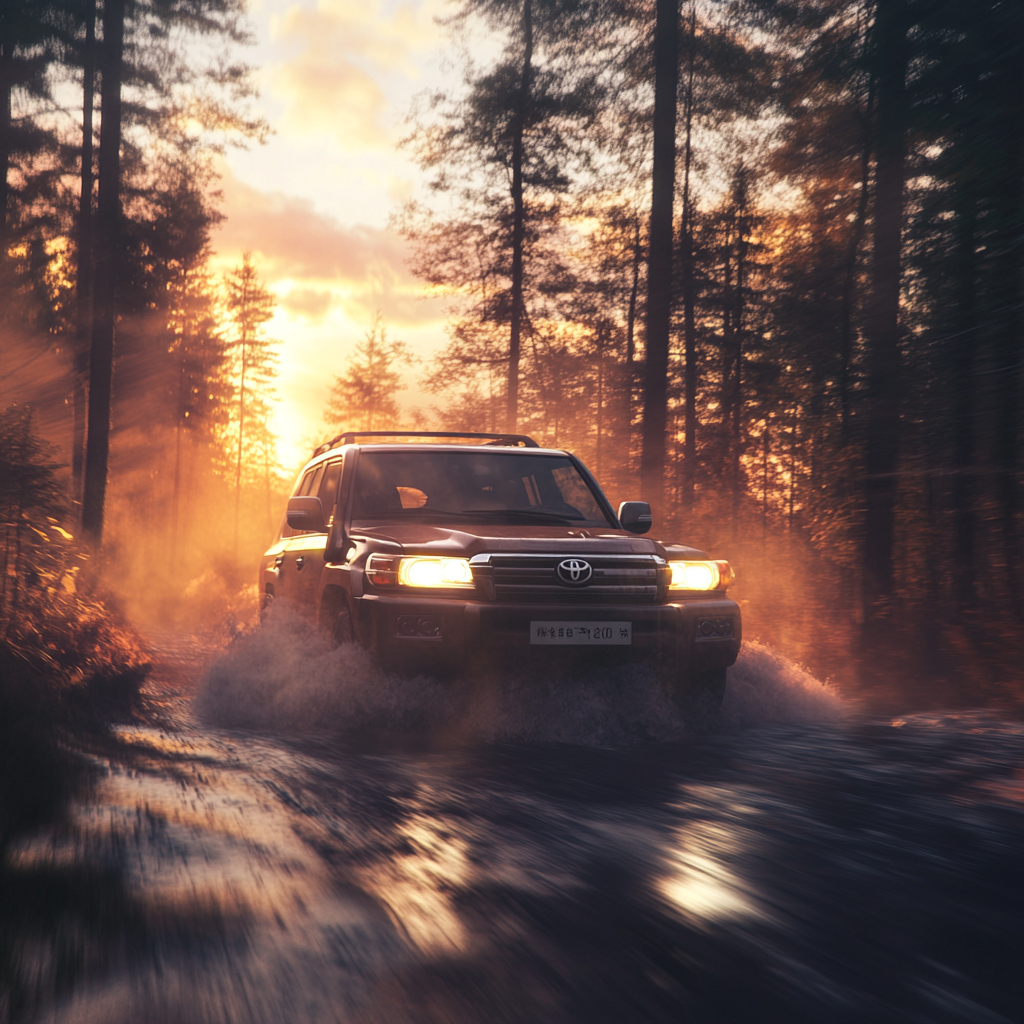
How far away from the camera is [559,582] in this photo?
222 inches

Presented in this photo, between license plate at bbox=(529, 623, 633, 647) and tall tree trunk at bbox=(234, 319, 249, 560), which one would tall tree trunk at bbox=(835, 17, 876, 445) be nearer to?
license plate at bbox=(529, 623, 633, 647)

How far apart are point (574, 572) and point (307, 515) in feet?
7.03

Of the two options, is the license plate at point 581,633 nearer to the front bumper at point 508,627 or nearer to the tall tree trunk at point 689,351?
the front bumper at point 508,627

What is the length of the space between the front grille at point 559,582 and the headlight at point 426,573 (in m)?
0.09

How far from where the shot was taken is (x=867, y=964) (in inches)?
103

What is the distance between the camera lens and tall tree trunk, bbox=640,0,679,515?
45.8 feet

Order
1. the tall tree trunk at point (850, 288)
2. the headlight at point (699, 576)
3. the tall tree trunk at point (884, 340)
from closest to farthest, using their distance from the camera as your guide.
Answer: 1. the headlight at point (699, 576)
2. the tall tree trunk at point (884, 340)
3. the tall tree trunk at point (850, 288)

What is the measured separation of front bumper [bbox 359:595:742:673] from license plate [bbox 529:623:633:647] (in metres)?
0.03

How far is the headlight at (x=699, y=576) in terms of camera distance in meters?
5.98

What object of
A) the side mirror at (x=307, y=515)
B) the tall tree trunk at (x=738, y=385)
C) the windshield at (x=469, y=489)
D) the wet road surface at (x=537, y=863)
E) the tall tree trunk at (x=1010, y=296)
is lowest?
the wet road surface at (x=537, y=863)

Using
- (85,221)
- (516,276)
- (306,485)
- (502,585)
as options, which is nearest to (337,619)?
(502,585)

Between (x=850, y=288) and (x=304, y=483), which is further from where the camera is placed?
(x=850, y=288)

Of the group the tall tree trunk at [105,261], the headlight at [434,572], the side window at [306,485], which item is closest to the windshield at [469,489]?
the headlight at [434,572]

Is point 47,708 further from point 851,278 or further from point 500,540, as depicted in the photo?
point 851,278
